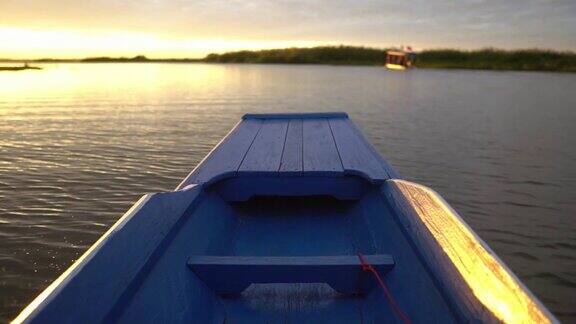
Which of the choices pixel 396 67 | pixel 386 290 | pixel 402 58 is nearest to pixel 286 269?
pixel 386 290

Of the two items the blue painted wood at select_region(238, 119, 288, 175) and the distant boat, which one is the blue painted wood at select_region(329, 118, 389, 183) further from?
the distant boat

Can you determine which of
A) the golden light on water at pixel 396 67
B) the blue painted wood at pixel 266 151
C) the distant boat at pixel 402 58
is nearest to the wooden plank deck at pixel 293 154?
the blue painted wood at pixel 266 151

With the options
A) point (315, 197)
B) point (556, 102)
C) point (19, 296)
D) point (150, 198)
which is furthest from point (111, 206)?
point (556, 102)

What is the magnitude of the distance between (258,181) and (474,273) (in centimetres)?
250

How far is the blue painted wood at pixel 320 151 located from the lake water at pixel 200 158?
104 inches

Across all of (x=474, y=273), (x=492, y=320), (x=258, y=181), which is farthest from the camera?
(x=258, y=181)

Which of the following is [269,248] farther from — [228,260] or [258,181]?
[228,260]

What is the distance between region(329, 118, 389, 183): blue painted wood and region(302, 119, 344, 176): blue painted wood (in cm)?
8

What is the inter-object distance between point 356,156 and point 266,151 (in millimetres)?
1117

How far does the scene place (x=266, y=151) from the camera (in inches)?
210

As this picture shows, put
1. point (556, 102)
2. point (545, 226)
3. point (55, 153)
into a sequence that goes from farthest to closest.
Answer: point (556, 102), point (55, 153), point (545, 226)

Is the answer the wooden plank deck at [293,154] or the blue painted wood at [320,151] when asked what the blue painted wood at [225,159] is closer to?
the wooden plank deck at [293,154]

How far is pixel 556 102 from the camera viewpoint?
75.1 ft

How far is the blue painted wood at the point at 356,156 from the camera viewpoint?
4.19m
